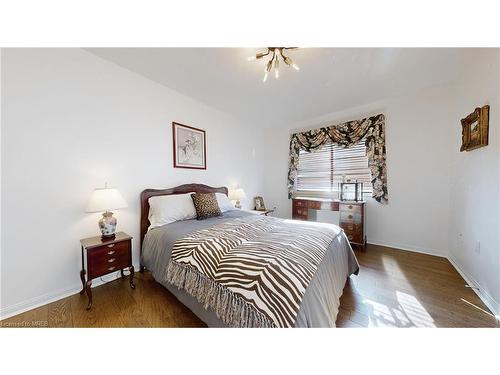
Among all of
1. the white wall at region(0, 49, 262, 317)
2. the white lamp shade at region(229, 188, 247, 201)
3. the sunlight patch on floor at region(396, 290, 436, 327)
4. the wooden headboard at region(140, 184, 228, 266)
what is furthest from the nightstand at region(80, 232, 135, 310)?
the sunlight patch on floor at region(396, 290, 436, 327)

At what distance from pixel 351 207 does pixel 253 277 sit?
2.55 metres

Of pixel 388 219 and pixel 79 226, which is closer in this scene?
pixel 79 226

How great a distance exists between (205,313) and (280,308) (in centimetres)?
67

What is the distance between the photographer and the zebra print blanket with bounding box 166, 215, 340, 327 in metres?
0.93

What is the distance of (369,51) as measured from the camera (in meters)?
1.75

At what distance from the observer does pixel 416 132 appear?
8.78ft

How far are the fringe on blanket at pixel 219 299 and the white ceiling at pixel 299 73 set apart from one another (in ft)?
6.80

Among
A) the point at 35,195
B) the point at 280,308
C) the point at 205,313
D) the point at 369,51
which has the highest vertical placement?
the point at 369,51

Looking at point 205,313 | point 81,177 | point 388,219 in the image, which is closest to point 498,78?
point 388,219

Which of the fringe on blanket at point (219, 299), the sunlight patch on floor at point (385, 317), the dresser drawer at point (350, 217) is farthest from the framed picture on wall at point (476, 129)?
the fringe on blanket at point (219, 299)
